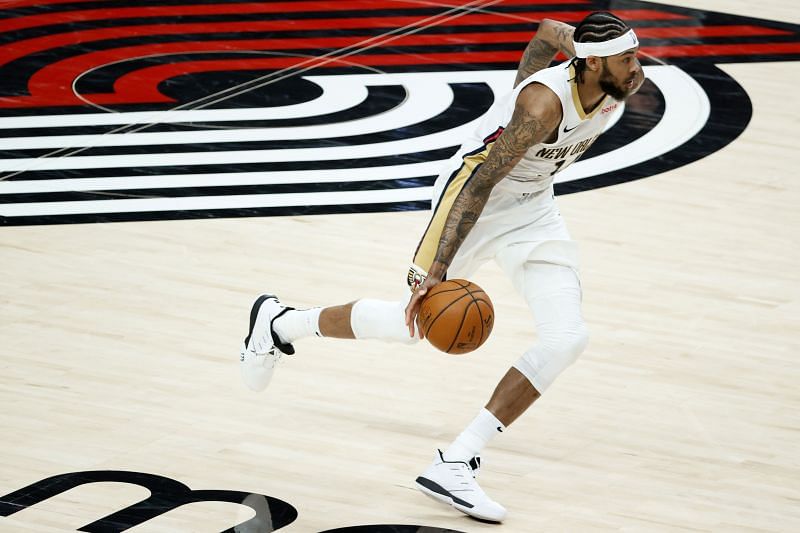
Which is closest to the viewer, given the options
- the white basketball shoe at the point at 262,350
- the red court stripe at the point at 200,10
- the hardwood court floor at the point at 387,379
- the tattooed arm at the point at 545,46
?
the hardwood court floor at the point at 387,379

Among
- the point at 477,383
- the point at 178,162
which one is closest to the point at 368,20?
the point at 178,162

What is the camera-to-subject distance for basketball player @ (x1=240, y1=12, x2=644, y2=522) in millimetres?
4969

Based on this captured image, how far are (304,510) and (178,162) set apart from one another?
168 inches

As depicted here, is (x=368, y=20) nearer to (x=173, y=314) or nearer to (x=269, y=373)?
(x=173, y=314)

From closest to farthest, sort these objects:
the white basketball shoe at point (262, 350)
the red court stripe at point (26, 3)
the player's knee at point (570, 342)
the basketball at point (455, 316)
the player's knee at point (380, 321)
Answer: the basketball at point (455, 316) → the player's knee at point (570, 342) → the player's knee at point (380, 321) → the white basketball shoe at point (262, 350) → the red court stripe at point (26, 3)

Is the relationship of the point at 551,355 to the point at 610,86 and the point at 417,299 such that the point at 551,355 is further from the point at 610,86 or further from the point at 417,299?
the point at 610,86

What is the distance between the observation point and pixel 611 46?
4961 millimetres

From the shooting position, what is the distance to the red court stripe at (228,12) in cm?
1162

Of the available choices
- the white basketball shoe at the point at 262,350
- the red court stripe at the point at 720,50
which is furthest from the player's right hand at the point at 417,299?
the red court stripe at the point at 720,50

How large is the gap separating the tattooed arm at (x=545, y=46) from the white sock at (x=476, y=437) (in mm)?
1352

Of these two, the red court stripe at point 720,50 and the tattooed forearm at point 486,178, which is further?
the red court stripe at point 720,50

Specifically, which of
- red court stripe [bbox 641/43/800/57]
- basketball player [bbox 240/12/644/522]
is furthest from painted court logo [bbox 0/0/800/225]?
basketball player [bbox 240/12/644/522]

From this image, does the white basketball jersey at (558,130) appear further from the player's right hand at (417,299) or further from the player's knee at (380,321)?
the player's knee at (380,321)

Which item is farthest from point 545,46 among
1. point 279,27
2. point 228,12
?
point 228,12
